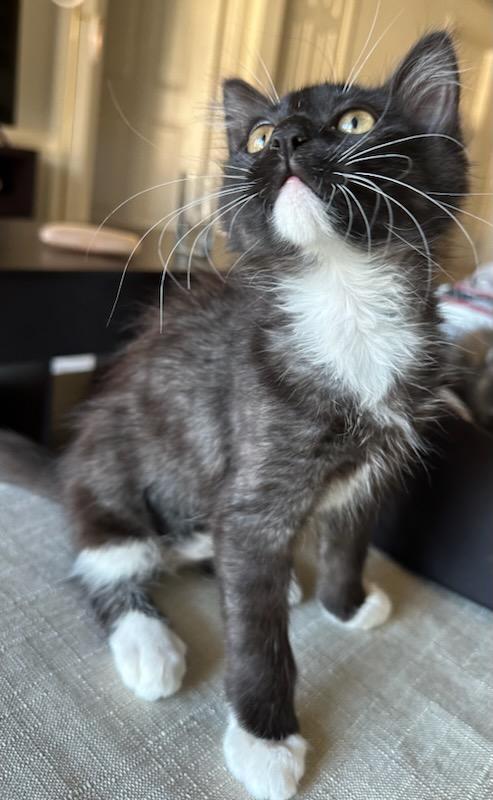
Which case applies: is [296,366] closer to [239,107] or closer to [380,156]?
[380,156]

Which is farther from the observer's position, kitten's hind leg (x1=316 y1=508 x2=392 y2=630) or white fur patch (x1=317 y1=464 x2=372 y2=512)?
kitten's hind leg (x1=316 y1=508 x2=392 y2=630)

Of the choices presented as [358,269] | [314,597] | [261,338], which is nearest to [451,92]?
[358,269]

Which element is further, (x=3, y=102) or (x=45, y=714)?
(x=3, y=102)

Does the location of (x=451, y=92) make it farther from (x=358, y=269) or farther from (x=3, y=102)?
(x=3, y=102)

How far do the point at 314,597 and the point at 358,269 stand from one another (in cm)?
49

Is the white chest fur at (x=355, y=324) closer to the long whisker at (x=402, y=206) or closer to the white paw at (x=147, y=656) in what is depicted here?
the long whisker at (x=402, y=206)

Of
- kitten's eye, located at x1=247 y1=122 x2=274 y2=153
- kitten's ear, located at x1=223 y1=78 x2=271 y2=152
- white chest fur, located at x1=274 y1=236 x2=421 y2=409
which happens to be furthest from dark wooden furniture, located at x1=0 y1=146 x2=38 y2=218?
white chest fur, located at x1=274 y1=236 x2=421 y2=409

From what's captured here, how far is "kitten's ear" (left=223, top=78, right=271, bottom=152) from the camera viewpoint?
2.56 feet

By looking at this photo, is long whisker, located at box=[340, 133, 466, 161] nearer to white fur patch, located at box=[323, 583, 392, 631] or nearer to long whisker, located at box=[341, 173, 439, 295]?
long whisker, located at box=[341, 173, 439, 295]

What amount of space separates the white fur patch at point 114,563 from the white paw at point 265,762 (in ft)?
0.83

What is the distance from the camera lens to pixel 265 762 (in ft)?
2.08

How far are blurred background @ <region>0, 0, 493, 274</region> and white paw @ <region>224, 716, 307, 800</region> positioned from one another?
246 centimetres

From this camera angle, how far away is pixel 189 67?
3.22m

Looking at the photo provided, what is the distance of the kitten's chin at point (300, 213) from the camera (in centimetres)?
59
